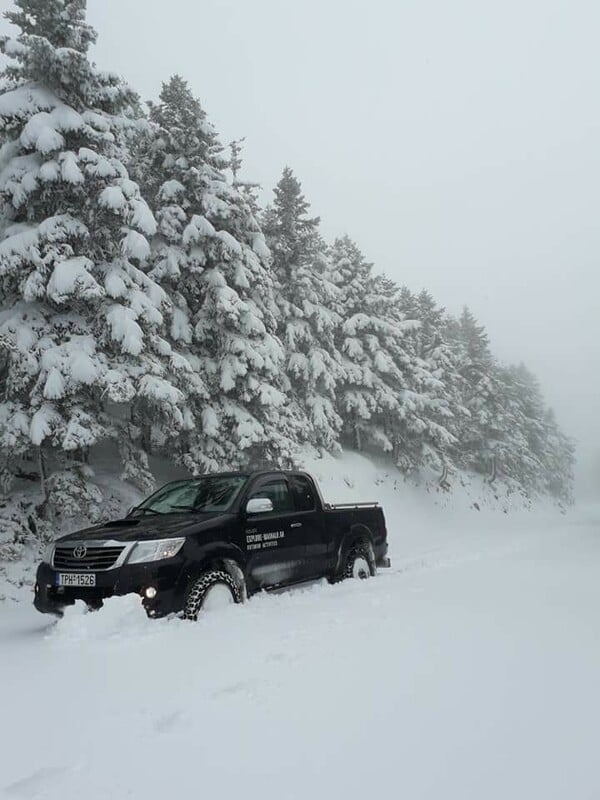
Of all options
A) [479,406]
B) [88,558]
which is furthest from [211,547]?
[479,406]

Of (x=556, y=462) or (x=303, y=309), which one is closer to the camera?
(x=303, y=309)

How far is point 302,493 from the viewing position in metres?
8.76

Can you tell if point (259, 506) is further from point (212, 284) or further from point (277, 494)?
point (212, 284)

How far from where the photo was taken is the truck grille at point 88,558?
6238 mm

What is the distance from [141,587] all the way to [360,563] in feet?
14.1

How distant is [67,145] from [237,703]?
37.5ft

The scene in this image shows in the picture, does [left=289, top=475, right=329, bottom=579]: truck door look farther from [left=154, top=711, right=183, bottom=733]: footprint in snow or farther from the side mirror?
[left=154, top=711, right=183, bottom=733]: footprint in snow

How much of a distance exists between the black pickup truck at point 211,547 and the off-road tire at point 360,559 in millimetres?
16

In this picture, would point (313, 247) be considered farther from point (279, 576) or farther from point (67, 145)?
point (279, 576)

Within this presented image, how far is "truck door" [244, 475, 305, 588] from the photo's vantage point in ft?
24.4

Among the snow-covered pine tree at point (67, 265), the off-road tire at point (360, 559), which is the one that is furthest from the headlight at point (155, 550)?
the snow-covered pine tree at point (67, 265)

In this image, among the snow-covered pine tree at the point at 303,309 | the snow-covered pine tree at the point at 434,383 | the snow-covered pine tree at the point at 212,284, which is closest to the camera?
the snow-covered pine tree at the point at 212,284

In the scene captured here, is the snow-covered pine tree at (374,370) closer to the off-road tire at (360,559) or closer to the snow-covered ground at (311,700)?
the off-road tire at (360,559)

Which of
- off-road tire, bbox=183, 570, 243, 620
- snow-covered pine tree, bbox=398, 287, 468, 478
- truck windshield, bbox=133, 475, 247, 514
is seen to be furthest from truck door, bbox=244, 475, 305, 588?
snow-covered pine tree, bbox=398, 287, 468, 478
